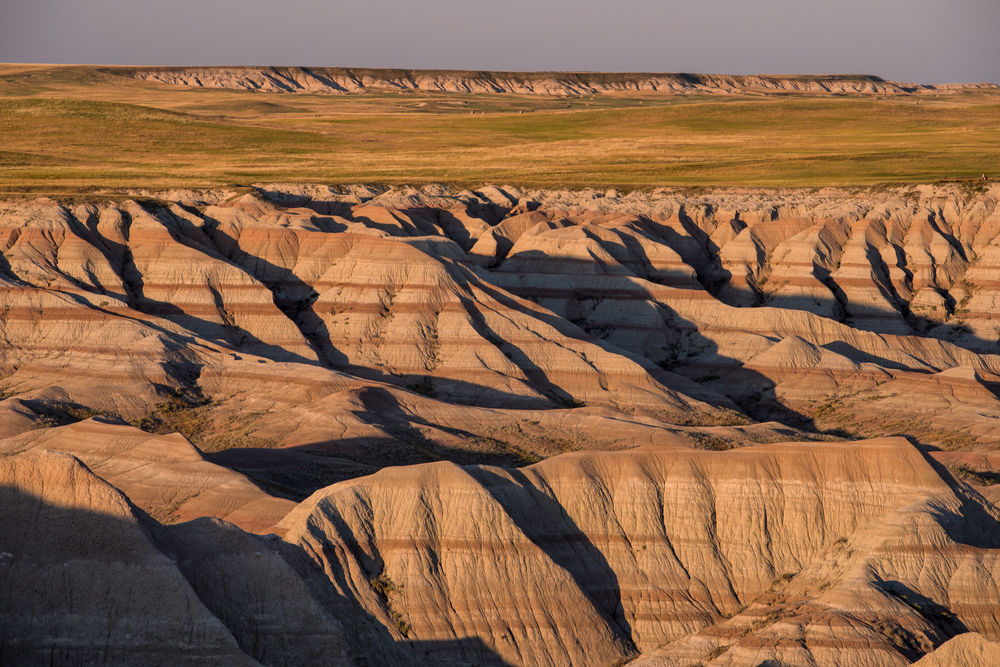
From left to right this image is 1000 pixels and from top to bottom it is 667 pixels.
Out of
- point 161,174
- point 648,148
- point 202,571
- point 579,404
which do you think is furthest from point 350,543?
point 648,148

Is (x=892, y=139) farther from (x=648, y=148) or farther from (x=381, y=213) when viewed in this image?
(x=381, y=213)

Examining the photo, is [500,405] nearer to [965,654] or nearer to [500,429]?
[500,429]

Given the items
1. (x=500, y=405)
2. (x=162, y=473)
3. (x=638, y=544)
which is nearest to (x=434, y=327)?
(x=500, y=405)

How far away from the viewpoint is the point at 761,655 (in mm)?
29859

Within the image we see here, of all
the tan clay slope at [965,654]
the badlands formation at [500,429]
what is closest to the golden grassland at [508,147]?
the badlands formation at [500,429]

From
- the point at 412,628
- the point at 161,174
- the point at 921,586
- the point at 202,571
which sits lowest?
the point at 161,174

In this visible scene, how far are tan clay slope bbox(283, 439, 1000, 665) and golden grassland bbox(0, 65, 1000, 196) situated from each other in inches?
2592

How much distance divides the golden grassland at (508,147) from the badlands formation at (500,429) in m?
12.0

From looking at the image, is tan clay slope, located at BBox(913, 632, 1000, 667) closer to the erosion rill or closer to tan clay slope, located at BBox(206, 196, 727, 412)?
the erosion rill

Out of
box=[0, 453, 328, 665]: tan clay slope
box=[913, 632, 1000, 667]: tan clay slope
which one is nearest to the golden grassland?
box=[0, 453, 328, 665]: tan clay slope

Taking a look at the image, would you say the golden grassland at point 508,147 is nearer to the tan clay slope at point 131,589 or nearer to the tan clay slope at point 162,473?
the tan clay slope at point 162,473

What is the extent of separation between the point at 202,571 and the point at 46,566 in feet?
13.2

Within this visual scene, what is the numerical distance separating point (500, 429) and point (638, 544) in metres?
20.0

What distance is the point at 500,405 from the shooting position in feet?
214
